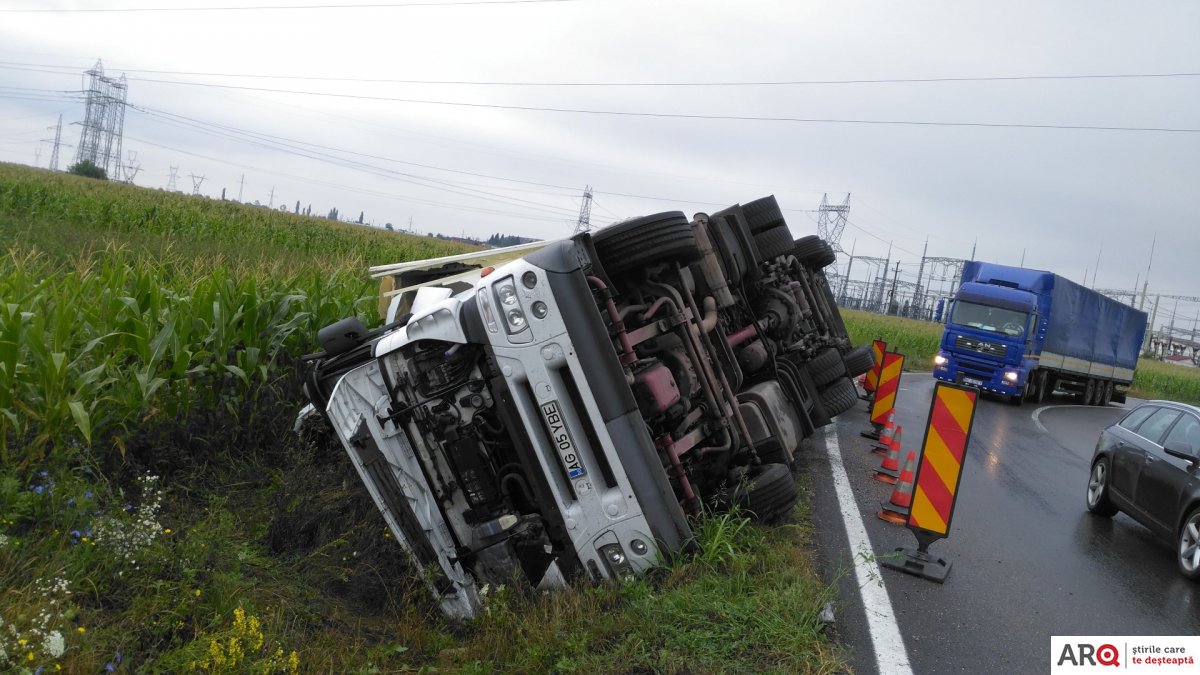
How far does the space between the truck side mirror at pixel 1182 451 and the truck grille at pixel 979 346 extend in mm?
13254

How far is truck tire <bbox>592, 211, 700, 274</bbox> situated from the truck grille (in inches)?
652

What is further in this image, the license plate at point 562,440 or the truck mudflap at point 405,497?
the truck mudflap at point 405,497

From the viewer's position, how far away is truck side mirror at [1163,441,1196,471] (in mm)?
7090

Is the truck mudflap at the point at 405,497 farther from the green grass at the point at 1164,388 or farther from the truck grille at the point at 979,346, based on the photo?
the green grass at the point at 1164,388

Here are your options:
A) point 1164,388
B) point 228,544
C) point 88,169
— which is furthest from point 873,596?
point 88,169

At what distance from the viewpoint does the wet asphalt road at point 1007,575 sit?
15.8 feet

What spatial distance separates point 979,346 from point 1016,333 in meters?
0.81

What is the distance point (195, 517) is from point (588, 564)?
2.50 meters

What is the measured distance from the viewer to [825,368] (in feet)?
32.2

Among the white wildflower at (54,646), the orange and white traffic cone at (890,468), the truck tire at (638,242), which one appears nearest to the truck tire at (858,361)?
the orange and white traffic cone at (890,468)

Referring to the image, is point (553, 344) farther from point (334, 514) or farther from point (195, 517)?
point (195, 517)

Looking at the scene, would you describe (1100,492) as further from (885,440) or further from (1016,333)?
(1016,333)

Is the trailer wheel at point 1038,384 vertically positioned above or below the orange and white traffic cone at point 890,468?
above

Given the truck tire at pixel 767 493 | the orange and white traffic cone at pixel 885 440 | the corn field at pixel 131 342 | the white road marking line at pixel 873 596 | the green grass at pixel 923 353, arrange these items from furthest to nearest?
the green grass at pixel 923 353, the orange and white traffic cone at pixel 885 440, the truck tire at pixel 767 493, the corn field at pixel 131 342, the white road marking line at pixel 873 596
